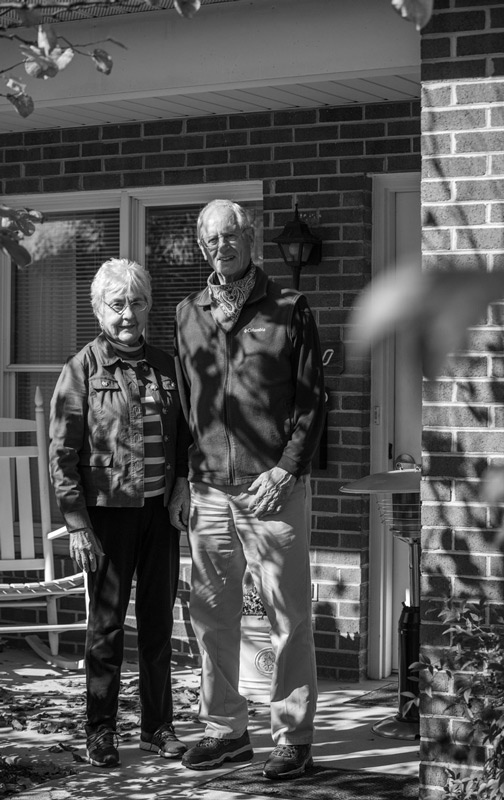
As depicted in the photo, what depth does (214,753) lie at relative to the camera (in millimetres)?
3932

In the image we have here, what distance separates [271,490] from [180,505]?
0.44 meters

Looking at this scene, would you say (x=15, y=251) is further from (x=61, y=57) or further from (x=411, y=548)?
(x=411, y=548)

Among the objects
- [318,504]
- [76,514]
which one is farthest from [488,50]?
[318,504]

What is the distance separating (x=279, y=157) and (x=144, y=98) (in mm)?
792

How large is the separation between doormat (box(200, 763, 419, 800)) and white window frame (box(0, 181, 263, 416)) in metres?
2.88

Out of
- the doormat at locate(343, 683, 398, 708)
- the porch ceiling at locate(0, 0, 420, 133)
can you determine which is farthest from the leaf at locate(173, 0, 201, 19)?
the doormat at locate(343, 683, 398, 708)

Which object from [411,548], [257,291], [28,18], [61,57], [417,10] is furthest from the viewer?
[411,548]

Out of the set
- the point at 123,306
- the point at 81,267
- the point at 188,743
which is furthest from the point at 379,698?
the point at 81,267

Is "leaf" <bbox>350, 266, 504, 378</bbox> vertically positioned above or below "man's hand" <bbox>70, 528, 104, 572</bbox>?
above

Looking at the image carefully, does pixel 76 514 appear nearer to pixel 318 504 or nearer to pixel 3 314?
pixel 318 504

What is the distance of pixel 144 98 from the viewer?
197 inches

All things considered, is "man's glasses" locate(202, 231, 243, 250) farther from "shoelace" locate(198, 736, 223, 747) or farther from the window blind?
the window blind

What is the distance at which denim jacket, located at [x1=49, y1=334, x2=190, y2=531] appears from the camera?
3.87m

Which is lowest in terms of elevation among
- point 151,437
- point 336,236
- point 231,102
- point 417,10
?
point 151,437
